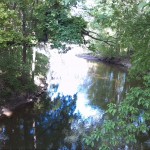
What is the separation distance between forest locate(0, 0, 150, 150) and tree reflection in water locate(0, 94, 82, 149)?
1.49 m

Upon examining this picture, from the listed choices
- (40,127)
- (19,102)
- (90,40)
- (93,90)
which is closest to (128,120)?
(40,127)

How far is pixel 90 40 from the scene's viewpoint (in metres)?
19.0

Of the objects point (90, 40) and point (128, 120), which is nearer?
point (128, 120)

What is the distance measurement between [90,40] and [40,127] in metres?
6.89

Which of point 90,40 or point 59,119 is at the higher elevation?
point 90,40

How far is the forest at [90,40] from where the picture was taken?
589 centimetres

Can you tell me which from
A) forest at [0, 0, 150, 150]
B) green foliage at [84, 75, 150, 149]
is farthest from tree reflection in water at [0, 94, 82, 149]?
green foliage at [84, 75, 150, 149]

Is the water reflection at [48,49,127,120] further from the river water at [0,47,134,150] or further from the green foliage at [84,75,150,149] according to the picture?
the green foliage at [84,75,150,149]

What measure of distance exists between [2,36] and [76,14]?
15.9 ft

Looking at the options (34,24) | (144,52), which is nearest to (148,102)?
(144,52)

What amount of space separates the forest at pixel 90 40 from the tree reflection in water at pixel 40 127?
1.49m

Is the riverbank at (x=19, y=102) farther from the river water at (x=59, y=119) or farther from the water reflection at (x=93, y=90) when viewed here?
the water reflection at (x=93, y=90)

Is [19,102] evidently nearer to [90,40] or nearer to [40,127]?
[40,127]

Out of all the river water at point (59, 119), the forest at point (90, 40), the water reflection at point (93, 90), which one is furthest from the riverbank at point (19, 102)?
the water reflection at point (93, 90)
